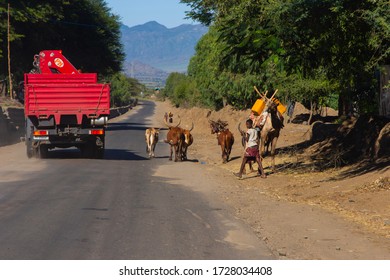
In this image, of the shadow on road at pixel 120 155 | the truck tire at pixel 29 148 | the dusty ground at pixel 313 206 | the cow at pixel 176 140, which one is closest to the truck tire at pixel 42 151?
the truck tire at pixel 29 148

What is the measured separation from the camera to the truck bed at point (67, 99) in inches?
955

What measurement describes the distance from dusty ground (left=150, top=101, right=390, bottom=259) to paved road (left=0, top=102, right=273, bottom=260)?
1.69ft

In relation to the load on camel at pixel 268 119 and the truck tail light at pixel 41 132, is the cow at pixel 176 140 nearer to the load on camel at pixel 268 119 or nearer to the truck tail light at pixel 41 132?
the load on camel at pixel 268 119

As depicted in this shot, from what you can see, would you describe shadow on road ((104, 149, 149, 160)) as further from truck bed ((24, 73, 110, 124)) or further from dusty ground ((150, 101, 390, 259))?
dusty ground ((150, 101, 390, 259))

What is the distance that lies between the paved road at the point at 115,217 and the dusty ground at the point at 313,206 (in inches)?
20.3

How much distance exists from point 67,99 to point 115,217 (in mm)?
13042

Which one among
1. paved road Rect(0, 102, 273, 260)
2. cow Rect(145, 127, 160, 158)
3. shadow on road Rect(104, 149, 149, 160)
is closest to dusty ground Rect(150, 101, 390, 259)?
paved road Rect(0, 102, 273, 260)

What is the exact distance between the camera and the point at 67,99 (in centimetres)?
2448

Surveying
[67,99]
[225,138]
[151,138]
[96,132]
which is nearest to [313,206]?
[225,138]

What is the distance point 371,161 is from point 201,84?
1727 inches

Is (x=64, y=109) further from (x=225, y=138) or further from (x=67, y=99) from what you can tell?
(x=225, y=138)

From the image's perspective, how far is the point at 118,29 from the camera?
59.9 meters
